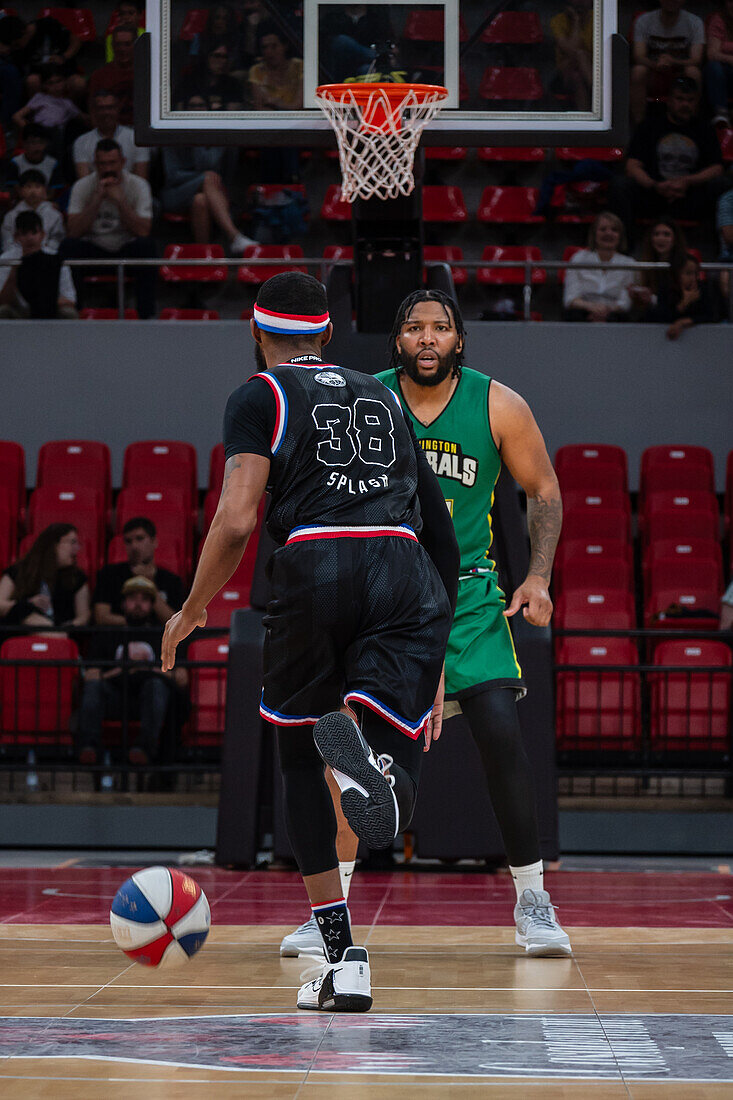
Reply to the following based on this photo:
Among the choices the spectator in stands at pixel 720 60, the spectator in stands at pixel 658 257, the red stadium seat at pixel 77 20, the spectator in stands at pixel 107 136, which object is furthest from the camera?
the red stadium seat at pixel 77 20

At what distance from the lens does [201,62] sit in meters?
7.29

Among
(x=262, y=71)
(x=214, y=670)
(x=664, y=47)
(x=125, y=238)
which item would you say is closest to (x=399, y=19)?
(x=262, y=71)

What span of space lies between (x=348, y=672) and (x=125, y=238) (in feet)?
30.7

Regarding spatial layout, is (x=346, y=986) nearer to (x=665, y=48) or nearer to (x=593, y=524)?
(x=593, y=524)

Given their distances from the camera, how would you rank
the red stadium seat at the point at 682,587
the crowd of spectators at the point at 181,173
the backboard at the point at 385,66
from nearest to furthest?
1. the backboard at the point at 385,66
2. the red stadium seat at the point at 682,587
3. the crowd of spectators at the point at 181,173

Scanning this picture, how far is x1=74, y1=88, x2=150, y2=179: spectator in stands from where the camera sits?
40.9ft

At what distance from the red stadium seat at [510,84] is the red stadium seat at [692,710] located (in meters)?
3.50

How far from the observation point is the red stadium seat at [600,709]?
8938 millimetres

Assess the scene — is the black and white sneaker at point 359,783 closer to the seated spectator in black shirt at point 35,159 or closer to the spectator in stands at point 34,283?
Answer: the spectator in stands at point 34,283

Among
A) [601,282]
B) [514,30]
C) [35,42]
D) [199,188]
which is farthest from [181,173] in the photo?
[514,30]

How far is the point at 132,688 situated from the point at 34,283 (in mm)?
4344

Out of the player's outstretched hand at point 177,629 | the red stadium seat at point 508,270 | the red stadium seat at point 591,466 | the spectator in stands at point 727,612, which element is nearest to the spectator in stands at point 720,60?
the red stadium seat at point 508,270

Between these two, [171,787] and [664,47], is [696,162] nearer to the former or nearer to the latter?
[664,47]

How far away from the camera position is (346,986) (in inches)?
138
